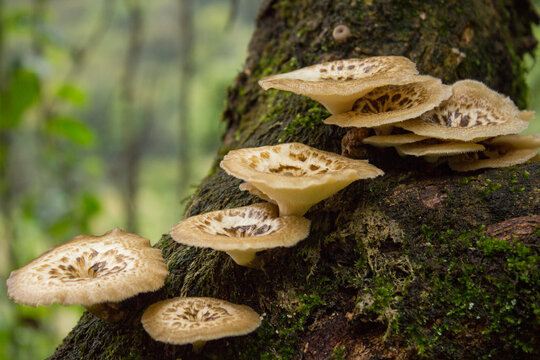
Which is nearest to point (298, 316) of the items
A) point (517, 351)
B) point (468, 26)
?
point (517, 351)

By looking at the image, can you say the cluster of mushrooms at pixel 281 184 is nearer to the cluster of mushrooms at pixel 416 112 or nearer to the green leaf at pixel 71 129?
the cluster of mushrooms at pixel 416 112

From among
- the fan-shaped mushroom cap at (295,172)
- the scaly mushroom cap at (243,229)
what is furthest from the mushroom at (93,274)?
the fan-shaped mushroom cap at (295,172)

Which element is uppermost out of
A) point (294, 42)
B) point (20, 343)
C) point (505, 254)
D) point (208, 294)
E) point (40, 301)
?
point (294, 42)

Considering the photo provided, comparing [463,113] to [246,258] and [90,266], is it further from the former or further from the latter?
[90,266]

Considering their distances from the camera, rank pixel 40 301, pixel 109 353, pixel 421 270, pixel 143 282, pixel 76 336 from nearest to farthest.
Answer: pixel 40 301 → pixel 143 282 → pixel 421 270 → pixel 109 353 → pixel 76 336

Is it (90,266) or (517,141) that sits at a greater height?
(517,141)

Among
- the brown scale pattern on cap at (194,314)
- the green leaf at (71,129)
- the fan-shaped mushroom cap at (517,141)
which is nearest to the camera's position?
the brown scale pattern on cap at (194,314)

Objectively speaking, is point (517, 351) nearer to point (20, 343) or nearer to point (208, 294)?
point (208, 294)

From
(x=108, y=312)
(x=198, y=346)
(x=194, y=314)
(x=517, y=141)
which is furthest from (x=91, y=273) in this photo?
(x=517, y=141)
